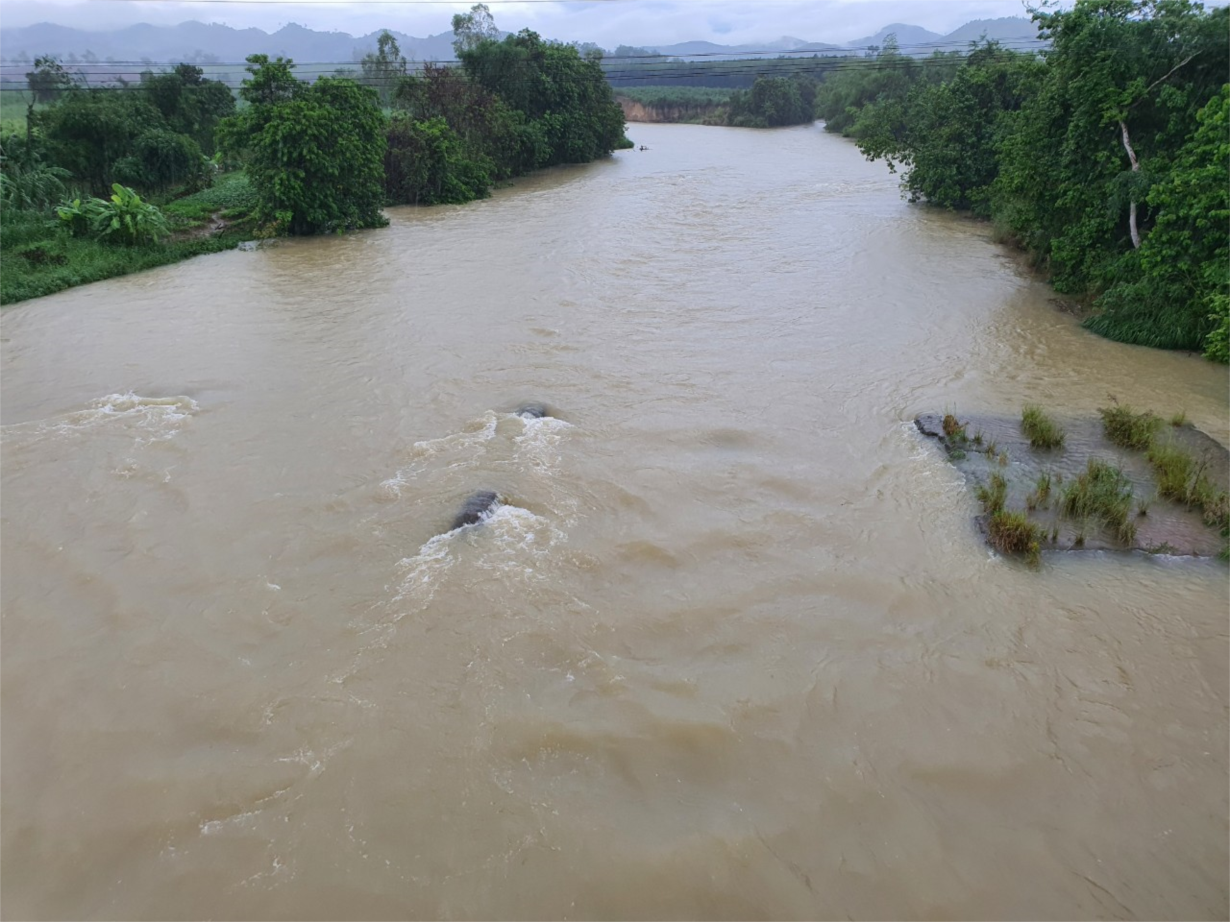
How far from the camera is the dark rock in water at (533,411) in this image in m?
8.97

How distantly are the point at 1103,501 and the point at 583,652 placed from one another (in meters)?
4.90

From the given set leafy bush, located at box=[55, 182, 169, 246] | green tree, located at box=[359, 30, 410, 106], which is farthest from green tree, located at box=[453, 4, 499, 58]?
leafy bush, located at box=[55, 182, 169, 246]

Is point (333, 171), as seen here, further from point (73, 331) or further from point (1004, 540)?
point (1004, 540)

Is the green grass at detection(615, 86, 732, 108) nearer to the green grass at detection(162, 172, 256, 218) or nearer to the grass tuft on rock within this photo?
the green grass at detection(162, 172, 256, 218)

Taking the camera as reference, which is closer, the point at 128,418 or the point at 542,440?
the point at 542,440

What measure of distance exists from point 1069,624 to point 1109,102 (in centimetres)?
955

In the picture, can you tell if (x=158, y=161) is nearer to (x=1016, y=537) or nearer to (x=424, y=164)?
(x=424, y=164)

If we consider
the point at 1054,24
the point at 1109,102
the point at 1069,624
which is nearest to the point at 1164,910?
the point at 1069,624

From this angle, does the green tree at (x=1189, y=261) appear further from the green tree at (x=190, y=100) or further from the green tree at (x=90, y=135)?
the green tree at (x=190, y=100)

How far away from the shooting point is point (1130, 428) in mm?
8266

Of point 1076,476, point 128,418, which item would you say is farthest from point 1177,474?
point 128,418

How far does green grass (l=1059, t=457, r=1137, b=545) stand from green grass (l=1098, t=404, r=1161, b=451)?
1104mm

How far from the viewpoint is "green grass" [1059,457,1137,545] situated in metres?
6.64

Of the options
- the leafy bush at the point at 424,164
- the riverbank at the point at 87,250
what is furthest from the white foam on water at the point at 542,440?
the leafy bush at the point at 424,164
